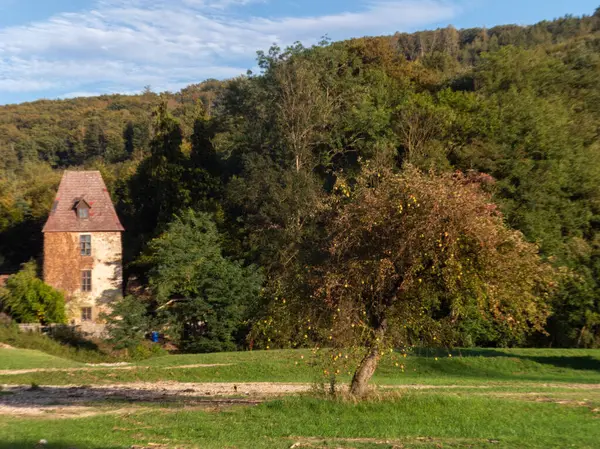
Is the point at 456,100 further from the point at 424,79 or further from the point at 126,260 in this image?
the point at 126,260

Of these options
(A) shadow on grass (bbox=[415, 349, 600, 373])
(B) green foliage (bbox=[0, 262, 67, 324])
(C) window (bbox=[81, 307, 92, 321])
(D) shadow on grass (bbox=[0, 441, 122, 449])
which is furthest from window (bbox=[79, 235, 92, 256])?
(D) shadow on grass (bbox=[0, 441, 122, 449])

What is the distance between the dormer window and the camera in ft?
163

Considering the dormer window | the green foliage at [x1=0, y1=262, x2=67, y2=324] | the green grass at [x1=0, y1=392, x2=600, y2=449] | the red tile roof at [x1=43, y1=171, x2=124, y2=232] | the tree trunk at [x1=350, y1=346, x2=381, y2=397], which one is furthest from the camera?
the dormer window

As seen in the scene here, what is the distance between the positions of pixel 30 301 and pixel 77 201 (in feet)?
32.7

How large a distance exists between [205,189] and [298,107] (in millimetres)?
12781

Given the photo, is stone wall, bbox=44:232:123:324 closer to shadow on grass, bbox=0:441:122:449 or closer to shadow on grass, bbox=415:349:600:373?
shadow on grass, bbox=415:349:600:373

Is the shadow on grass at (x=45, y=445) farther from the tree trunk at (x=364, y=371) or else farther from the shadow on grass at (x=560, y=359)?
the shadow on grass at (x=560, y=359)

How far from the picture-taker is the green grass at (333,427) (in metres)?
11.7

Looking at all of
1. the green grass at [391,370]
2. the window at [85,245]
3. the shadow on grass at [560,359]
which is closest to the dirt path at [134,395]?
the green grass at [391,370]

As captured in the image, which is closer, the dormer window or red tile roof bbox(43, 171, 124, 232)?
red tile roof bbox(43, 171, 124, 232)

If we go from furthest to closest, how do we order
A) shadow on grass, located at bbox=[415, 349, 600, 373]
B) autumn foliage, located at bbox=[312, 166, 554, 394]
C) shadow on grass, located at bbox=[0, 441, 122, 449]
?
shadow on grass, located at bbox=[415, 349, 600, 373] → autumn foliage, located at bbox=[312, 166, 554, 394] → shadow on grass, located at bbox=[0, 441, 122, 449]

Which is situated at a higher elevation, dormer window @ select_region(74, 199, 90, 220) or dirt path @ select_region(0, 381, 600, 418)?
dormer window @ select_region(74, 199, 90, 220)

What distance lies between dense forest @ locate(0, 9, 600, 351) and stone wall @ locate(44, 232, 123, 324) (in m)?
2.63

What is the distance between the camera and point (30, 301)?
42.8 m
